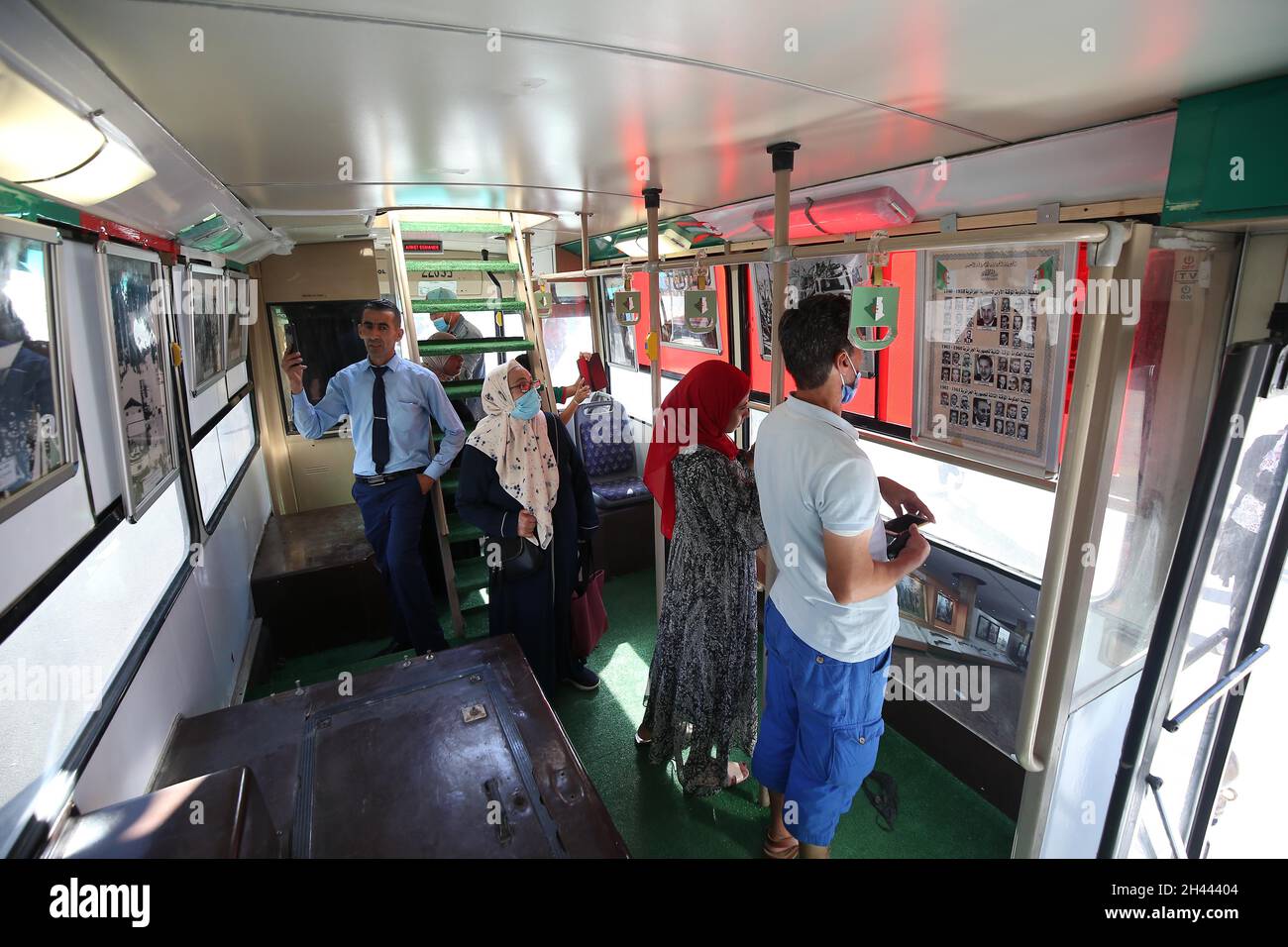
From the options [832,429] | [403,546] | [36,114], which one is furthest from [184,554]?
[832,429]

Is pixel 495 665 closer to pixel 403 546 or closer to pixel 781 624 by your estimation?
pixel 781 624

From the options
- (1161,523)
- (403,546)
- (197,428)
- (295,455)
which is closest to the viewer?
(1161,523)

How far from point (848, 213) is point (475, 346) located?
230 centimetres

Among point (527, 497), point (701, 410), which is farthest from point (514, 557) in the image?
point (701, 410)

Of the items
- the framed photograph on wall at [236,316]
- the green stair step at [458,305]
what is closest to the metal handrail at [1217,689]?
the green stair step at [458,305]

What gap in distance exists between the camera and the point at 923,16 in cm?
94

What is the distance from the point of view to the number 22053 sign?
5.34ft

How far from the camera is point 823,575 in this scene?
6.22 feet

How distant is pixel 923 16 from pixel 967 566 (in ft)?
8.02

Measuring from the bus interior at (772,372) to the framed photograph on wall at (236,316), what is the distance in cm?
35

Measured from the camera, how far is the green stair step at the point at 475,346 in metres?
3.80

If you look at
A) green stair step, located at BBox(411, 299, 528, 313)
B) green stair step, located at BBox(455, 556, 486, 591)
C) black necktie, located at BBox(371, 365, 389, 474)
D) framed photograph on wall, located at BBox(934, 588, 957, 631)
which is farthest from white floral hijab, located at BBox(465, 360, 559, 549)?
framed photograph on wall, located at BBox(934, 588, 957, 631)

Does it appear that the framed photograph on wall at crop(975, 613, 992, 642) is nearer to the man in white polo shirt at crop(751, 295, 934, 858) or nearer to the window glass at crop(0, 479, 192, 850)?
the man in white polo shirt at crop(751, 295, 934, 858)

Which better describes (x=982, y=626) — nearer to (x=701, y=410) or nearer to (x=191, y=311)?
(x=701, y=410)
